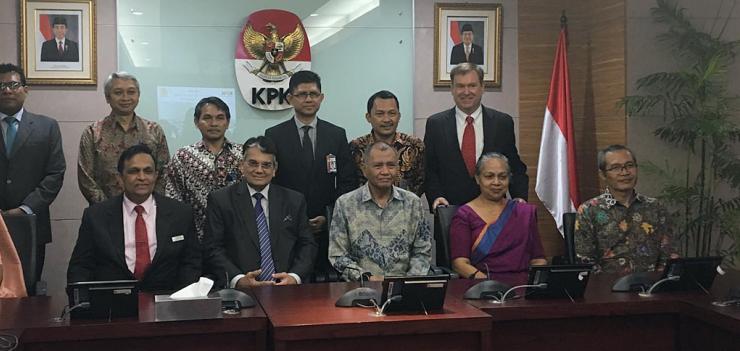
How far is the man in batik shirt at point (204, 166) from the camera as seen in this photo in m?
4.61

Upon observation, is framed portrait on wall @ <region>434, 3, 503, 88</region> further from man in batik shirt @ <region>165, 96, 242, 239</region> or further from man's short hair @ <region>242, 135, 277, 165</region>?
man's short hair @ <region>242, 135, 277, 165</region>

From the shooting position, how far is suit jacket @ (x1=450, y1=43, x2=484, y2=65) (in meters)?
6.03

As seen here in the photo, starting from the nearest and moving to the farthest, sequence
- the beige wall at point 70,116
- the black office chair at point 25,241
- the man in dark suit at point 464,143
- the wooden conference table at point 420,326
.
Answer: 1. the wooden conference table at point 420,326
2. the black office chair at point 25,241
3. the man in dark suit at point 464,143
4. the beige wall at point 70,116

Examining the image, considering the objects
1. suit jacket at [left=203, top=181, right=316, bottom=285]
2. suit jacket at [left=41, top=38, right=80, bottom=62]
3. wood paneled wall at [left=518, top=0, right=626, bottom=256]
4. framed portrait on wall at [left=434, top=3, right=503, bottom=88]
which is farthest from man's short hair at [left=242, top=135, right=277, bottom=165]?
wood paneled wall at [left=518, top=0, right=626, bottom=256]

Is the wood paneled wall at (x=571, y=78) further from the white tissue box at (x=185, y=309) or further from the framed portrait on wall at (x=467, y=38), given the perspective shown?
the white tissue box at (x=185, y=309)

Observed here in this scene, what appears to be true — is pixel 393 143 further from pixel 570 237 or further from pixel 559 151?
pixel 559 151

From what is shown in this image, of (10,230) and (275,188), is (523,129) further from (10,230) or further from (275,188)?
(10,230)

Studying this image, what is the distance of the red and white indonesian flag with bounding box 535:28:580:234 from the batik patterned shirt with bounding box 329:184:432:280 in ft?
6.15

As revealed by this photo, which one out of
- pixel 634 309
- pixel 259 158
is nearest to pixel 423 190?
pixel 259 158

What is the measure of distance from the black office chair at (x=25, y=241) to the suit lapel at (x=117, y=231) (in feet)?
1.10

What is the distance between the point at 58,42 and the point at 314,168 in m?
2.07

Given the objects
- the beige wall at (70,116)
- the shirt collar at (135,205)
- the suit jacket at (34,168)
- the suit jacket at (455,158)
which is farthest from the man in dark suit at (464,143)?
the beige wall at (70,116)

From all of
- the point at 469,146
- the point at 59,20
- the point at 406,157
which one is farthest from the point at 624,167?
the point at 59,20

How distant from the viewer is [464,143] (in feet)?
16.2
